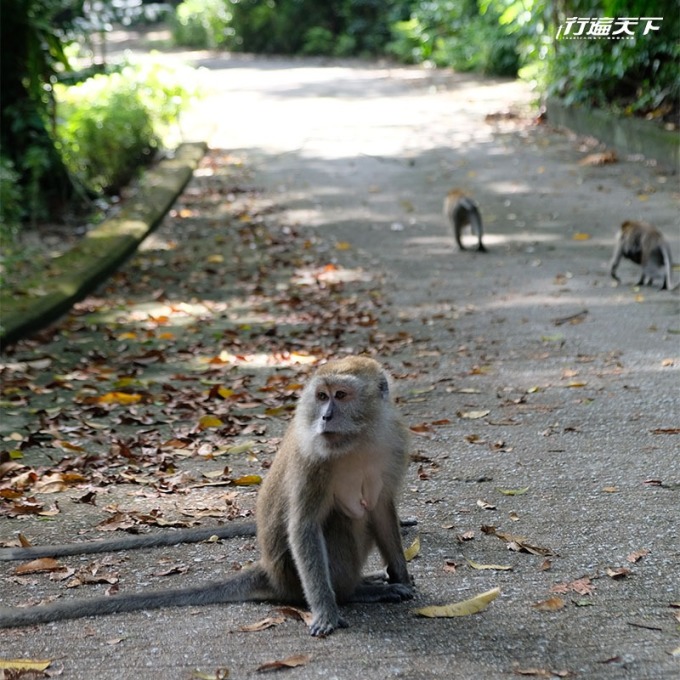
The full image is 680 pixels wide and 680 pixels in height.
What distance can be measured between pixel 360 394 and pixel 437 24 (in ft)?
87.7

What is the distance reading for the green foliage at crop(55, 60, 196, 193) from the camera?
1412 cm

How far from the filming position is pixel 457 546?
4.51m

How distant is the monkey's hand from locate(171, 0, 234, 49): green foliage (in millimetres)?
34815

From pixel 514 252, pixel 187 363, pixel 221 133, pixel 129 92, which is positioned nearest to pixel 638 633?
pixel 187 363

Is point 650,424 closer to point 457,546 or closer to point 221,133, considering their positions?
point 457,546

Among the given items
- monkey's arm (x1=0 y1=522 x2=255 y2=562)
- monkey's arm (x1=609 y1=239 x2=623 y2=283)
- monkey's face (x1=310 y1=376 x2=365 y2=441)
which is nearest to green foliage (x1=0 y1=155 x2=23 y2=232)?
monkey's arm (x1=609 y1=239 x2=623 y2=283)

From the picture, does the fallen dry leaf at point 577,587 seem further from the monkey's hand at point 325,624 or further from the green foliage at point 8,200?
the green foliage at point 8,200

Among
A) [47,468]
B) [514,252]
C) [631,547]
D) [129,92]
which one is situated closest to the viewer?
[631,547]

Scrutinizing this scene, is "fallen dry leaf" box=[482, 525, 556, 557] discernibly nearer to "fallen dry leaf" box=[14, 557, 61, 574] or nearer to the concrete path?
the concrete path

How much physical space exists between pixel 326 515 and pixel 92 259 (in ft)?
22.8

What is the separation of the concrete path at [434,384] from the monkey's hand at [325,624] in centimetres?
4

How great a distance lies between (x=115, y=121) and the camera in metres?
14.8

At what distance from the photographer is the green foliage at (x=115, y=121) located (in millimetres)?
14117

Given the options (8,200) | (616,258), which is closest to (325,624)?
(616,258)
